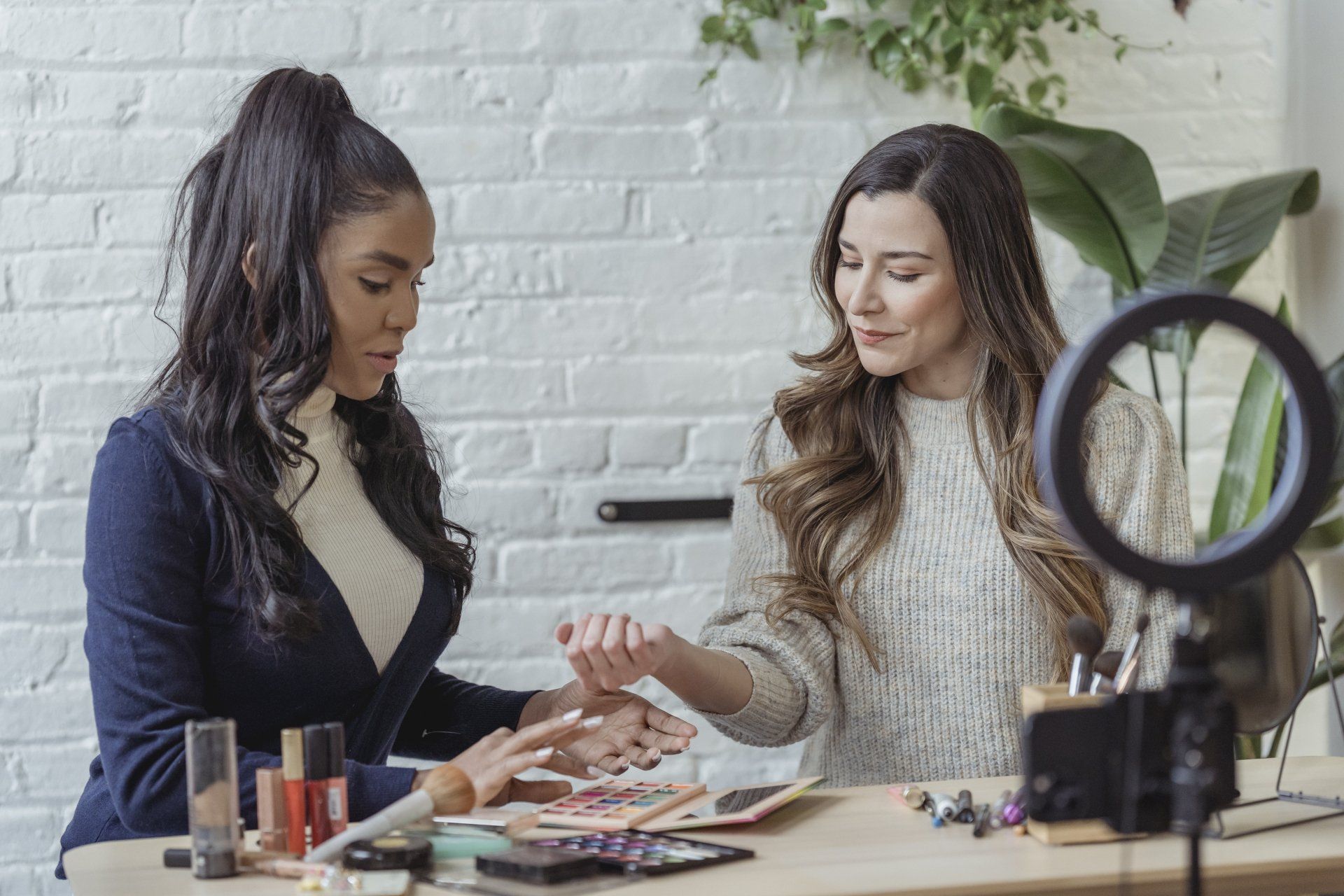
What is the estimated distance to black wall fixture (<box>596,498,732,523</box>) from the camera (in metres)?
1.93

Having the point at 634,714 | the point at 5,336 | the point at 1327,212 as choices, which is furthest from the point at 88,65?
the point at 1327,212

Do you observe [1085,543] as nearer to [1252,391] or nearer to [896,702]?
[896,702]

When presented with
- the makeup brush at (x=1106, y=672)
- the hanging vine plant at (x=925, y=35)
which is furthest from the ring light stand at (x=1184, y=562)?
the hanging vine plant at (x=925, y=35)

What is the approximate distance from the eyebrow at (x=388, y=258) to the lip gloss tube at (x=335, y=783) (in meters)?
0.49

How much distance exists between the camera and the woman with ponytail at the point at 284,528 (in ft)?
3.75

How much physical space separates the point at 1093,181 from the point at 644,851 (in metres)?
→ 1.24

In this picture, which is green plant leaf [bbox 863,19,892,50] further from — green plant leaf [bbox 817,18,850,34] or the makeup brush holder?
the makeup brush holder

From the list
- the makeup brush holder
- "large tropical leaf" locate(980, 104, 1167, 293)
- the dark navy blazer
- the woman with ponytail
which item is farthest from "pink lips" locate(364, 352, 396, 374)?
"large tropical leaf" locate(980, 104, 1167, 293)

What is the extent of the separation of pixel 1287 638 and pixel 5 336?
1.68 m

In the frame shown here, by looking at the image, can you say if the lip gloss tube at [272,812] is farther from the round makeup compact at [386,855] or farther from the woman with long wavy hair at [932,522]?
the woman with long wavy hair at [932,522]

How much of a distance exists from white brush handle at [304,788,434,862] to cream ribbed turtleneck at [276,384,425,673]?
1.07 feet

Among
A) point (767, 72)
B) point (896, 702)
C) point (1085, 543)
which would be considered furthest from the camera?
point (767, 72)

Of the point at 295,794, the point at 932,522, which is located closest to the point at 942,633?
the point at 932,522

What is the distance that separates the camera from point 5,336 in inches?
72.2
